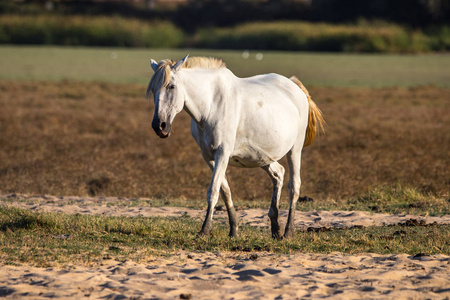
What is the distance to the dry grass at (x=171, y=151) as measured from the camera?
12422 mm

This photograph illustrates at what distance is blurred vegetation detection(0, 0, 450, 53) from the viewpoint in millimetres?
52281

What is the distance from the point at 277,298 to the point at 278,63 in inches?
1311

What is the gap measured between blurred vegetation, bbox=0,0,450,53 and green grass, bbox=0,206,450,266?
44855 millimetres

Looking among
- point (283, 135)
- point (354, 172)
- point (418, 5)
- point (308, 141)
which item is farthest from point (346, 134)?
point (418, 5)

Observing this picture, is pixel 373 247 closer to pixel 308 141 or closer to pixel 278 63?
pixel 308 141

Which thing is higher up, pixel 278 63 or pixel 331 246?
pixel 278 63

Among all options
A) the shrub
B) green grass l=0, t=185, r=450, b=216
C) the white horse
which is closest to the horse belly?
the white horse

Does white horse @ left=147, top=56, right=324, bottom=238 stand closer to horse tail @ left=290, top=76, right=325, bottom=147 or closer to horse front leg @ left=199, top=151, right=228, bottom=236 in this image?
horse front leg @ left=199, top=151, right=228, bottom=236

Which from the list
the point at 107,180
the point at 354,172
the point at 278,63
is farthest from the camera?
the point at 278,63

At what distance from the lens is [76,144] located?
16.4 metres

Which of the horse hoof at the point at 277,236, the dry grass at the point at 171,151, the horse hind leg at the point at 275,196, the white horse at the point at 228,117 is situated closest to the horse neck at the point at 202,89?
the white horse at the point at 228,117

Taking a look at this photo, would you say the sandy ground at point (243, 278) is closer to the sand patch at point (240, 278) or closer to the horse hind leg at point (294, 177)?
the sand patch at point (240, 278)

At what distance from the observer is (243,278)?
602 cm

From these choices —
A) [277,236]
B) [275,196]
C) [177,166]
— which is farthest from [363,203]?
[177,166]
